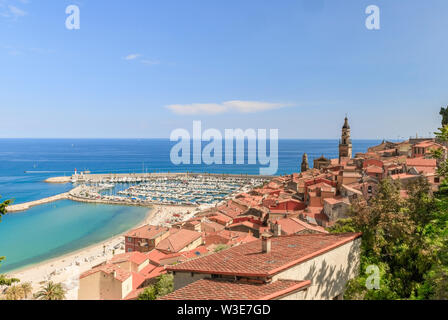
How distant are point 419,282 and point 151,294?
41.1 ft

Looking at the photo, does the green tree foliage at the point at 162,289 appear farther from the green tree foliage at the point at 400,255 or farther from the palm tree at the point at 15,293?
the palm tree at the point at 15,293

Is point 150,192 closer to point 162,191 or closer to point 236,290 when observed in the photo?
point 162,191

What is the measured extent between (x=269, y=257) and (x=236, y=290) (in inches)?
73.2

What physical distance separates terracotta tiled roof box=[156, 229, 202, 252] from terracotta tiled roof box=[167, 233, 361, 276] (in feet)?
68.0

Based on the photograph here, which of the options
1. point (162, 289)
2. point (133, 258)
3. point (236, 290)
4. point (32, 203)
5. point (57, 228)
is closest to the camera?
point (236, 290)

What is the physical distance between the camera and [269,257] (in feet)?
25.8

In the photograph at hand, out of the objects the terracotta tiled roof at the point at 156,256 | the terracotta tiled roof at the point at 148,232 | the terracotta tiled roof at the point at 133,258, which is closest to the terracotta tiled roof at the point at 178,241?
the terracotta tiled roof at the point at 156,256

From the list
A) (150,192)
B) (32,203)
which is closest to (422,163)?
(150,192)

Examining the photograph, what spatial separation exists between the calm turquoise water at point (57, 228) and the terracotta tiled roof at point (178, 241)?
20245 millimetres

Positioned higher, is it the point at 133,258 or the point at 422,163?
the point at 422,163

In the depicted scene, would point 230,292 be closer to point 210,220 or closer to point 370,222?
point 370,222

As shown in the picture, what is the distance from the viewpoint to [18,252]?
41188 mm
